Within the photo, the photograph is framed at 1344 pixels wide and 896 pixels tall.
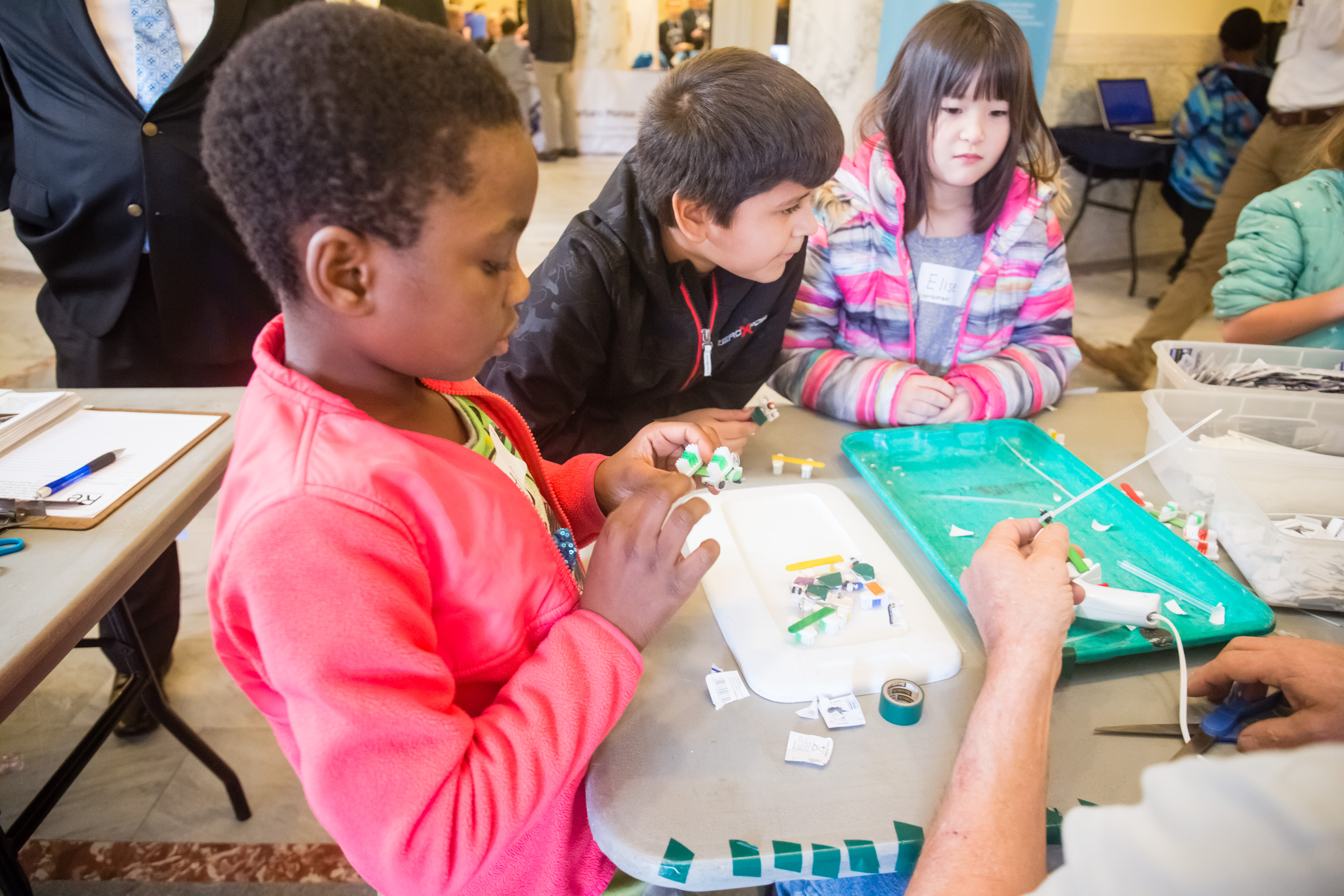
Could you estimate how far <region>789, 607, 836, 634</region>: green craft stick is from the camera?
854 millimetres

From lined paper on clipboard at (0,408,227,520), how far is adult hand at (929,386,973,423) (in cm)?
128

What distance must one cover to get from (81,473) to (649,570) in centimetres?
97

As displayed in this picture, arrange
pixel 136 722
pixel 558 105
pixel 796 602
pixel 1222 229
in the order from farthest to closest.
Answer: pixel 558 105
pixel 1222 229
pixel 136 722
pixel 796 602

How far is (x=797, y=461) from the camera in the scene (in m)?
1.24

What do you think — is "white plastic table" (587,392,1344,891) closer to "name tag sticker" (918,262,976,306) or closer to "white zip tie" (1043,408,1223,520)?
"white zip tie" (1043,408,1223,520)

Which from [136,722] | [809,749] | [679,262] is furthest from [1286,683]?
[136,722]

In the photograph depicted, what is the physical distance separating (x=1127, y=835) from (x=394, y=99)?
0.64 metres

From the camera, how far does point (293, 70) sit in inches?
21.2

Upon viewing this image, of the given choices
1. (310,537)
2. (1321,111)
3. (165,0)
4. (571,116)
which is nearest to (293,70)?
(310,537)

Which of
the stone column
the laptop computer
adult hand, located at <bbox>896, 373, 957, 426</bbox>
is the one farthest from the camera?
the laptop computer

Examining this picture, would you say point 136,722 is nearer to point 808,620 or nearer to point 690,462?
point 690,462

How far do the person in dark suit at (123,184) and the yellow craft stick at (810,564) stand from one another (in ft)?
4.58

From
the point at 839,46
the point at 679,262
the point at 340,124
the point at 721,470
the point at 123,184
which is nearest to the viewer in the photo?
the point at 340,124

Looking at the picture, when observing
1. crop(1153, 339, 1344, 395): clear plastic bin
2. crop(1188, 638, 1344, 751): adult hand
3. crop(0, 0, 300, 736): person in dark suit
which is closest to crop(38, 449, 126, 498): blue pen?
crop(0, 0, 300, 736): person in dark suit
